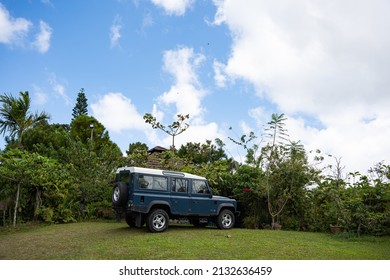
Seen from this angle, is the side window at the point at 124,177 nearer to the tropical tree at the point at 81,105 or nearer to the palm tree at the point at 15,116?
the palm tree at the point at 15,116

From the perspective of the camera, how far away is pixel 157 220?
32.7 feet

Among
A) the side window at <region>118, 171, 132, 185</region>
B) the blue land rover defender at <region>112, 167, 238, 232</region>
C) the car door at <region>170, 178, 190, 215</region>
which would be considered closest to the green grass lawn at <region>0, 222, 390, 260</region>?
the blue land rover defender at <region>112, 167, 238, 232</region>

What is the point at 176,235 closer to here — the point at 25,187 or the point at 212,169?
the point at 212,169

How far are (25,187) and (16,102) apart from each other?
802 centimetres

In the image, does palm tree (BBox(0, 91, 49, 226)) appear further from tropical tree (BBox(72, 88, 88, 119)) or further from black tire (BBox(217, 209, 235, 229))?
tropical tree (BBox(72, 88, 88, 119))

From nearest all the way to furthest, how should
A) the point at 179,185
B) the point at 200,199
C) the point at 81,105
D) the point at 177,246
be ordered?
1. the point at 177,246
2. the point at 179,185
3. the point at 200,199
4. the point at 81,105

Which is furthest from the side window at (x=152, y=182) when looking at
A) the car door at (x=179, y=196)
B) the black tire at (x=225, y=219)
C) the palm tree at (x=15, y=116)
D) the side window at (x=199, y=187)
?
the palm tree at (x=15, y=116)

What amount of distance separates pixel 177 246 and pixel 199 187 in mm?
3407

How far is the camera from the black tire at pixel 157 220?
32.1 ft

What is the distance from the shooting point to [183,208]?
1054cm

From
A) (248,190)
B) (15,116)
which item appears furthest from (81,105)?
(248,190)

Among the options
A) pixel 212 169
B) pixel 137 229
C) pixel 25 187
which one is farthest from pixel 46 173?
pixel 212 169

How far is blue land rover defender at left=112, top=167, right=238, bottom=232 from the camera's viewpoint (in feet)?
31.8

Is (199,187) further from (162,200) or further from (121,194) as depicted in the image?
(121,194)
